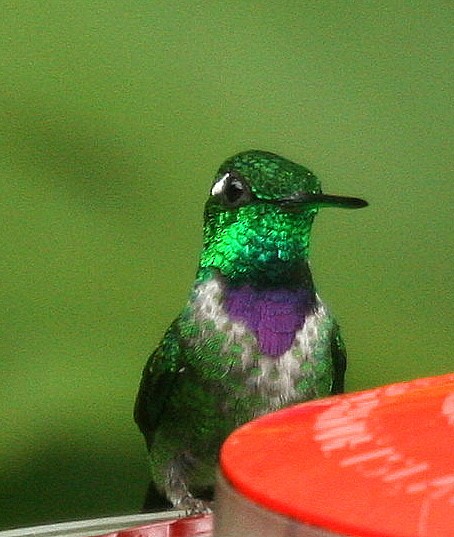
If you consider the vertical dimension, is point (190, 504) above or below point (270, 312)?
below

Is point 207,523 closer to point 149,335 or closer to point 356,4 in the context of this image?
point 149,335

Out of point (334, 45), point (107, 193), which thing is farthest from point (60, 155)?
point (334, 45)

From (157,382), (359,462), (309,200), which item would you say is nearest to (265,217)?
(309,200)

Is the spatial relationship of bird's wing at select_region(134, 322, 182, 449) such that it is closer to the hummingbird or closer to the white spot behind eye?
the hummingbird

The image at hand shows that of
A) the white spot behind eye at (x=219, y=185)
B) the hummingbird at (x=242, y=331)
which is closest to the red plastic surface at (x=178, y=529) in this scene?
the hummingbird at (x=242, y=331)

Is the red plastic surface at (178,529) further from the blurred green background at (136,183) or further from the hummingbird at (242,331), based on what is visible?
the blurred green background at (136,183)

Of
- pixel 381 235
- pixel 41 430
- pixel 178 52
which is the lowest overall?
pixel 41 430

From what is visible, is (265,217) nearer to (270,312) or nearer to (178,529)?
(270,312)
